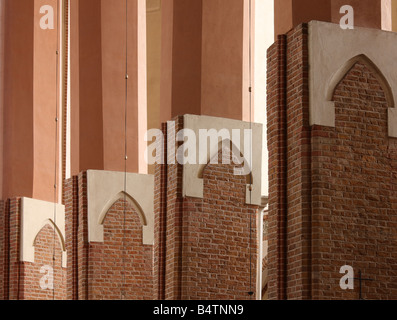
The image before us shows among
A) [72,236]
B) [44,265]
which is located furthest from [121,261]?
[44,265]

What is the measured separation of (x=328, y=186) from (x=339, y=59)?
53.7 inches

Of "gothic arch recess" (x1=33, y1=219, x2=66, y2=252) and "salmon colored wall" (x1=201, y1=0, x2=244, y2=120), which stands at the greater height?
"salmon colored wall" (x1=201, y1=0, x2=244, y2=120)

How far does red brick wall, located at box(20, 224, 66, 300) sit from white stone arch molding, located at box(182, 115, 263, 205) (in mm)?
6571

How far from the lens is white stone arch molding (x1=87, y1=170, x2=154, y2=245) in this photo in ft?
60.3

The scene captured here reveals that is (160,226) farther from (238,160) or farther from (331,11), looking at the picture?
(331,11)

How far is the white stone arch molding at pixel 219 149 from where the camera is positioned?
15211 millimetres

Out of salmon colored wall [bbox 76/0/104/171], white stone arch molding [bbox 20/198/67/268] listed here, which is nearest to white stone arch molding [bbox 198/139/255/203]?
salmon colored wall [bbox 76/0/104/171]

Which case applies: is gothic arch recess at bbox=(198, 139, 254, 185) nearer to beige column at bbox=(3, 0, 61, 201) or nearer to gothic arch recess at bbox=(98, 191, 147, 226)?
gothic arch recess at bbox=(98, 191, 147, 226)

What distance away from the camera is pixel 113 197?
60.9 feet

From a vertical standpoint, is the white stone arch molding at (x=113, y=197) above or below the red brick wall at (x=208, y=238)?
above

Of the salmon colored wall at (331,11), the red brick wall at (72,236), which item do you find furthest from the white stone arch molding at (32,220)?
the salmon colored wall at (331,11)

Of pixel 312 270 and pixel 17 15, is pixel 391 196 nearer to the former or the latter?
pixel 312 270

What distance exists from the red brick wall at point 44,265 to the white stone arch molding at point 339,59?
10.2m

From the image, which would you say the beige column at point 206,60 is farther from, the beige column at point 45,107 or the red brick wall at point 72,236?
the beige column at point 45,107
